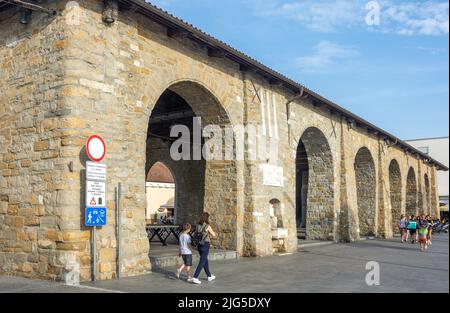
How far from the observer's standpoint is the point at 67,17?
27.2 ft

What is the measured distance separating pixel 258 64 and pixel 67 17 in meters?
5.78

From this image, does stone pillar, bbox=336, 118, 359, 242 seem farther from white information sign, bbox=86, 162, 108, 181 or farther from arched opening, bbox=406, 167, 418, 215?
arched opening, bbox=406, 167, 418, 215

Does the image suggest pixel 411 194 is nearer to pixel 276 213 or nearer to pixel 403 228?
pixel 403 228

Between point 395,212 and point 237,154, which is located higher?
point 237,154

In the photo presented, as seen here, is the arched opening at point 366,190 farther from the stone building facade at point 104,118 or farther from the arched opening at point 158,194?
the arched opening at point 158,194

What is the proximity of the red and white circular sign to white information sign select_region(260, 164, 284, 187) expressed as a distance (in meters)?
6.03

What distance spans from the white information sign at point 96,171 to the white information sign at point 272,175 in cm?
597

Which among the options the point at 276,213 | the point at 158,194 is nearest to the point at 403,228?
the point at 276,213

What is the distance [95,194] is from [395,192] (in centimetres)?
2207

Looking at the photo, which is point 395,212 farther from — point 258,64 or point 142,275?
point 142,275

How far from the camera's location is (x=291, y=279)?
8594mm

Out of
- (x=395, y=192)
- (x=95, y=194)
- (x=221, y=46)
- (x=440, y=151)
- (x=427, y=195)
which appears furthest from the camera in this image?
(x=440, y=151)

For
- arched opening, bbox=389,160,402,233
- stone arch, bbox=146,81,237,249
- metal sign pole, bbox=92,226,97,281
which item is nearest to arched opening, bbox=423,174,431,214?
arched opening, bbox=389,160,402,233
